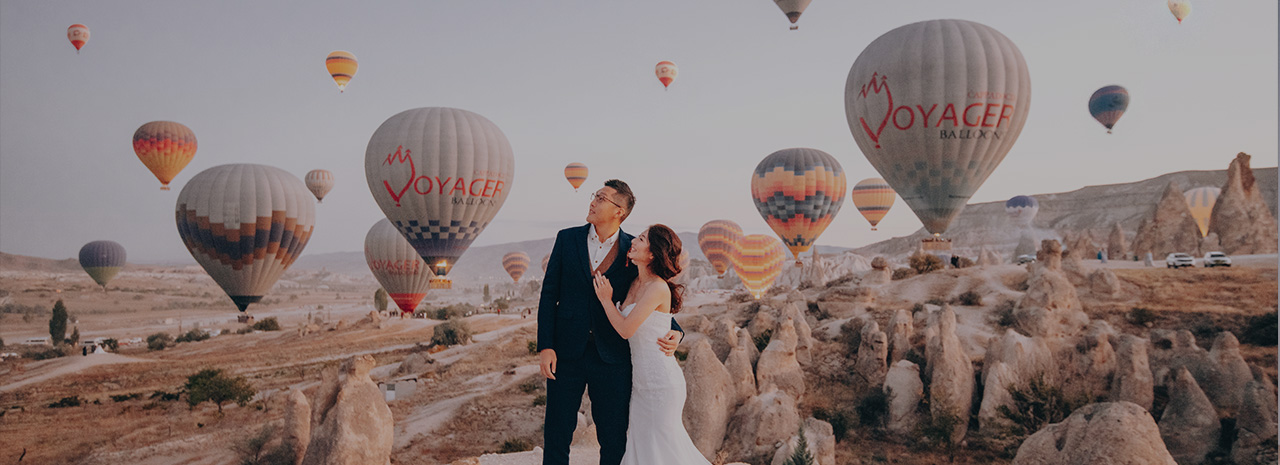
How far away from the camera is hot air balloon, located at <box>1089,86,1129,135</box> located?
189 feet

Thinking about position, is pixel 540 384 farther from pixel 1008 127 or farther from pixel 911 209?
pixel 1008 127

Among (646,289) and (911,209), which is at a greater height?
(911,209)

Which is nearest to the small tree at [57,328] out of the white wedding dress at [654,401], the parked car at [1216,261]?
the white wedding dress at [654,401]

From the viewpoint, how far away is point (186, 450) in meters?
22.5

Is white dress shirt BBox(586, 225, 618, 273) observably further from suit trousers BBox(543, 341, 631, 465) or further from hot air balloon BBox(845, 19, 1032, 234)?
hot air balloon BBox(845, 19, 1032, 234)

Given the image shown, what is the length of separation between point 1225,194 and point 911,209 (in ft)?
121

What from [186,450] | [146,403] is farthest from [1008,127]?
[146,403]

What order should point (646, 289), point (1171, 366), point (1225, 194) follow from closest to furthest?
point (646, 289) → point (1171, 366) → point (1225, 194)

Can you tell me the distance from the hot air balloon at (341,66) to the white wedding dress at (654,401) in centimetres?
4158

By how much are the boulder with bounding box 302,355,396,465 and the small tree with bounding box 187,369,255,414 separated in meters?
16.9

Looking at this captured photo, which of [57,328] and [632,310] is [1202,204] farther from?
[57,328]

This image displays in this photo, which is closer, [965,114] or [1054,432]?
[1054,432]

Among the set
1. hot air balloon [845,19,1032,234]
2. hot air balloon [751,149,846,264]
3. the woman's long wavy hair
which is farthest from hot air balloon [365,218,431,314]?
the woman's long wavy hair

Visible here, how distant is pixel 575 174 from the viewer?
6025 cm
